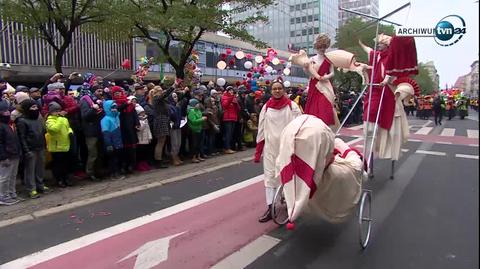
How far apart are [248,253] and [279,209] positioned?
1.11 m

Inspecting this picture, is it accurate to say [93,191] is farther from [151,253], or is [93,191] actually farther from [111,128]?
[151,253]

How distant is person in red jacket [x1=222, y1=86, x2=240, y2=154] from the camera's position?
10469mm

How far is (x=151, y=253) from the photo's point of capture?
14.2ft

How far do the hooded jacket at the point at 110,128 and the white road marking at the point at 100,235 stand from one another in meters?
2.10

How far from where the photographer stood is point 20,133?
635 centimetres

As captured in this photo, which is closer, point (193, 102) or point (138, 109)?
point (138, 109)

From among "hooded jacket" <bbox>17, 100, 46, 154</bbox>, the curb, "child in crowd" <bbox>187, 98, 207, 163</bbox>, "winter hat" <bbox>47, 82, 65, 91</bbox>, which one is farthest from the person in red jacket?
"hooded jacket" <bbox>17, 100, 46, 154</bbox>

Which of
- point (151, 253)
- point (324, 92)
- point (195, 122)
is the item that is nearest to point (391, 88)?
point (324, 92)

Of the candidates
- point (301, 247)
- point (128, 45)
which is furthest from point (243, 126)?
point (128, 45)

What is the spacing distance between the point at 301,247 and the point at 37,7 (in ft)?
40.5

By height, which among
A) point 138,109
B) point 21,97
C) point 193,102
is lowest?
point 138,109

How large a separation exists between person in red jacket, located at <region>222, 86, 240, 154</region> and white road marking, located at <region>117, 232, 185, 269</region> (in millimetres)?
6025

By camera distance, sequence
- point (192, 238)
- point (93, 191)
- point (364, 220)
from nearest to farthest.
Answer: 1. point (364, 220)
2. point (192, 238)
3. point (93, 191)

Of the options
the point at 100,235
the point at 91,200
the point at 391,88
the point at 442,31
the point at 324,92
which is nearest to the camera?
the point at 442,31
